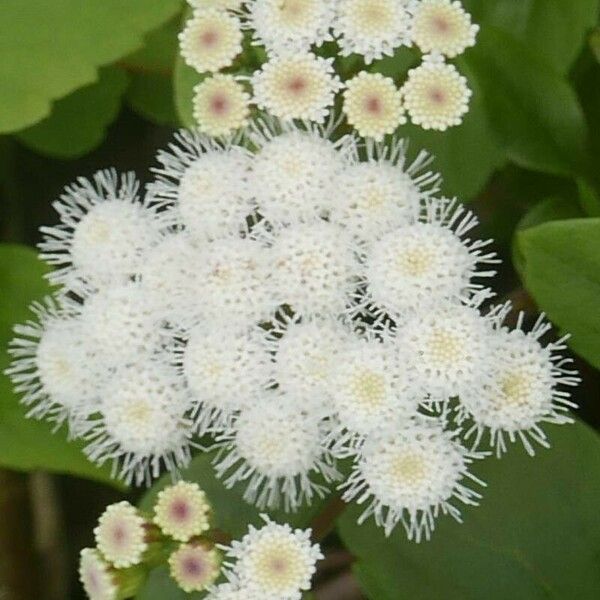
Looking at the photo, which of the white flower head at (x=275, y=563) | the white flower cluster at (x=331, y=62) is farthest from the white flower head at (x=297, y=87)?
the white flower head at (x=275, y=563)

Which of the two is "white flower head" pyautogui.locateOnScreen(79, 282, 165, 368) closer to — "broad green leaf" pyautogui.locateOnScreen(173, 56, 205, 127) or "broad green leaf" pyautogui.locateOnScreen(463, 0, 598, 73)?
"broad green leaf" pyautogui.locateOnScreen(173, 56, 205, 127)

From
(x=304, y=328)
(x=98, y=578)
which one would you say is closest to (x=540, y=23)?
(x=304, y=328)

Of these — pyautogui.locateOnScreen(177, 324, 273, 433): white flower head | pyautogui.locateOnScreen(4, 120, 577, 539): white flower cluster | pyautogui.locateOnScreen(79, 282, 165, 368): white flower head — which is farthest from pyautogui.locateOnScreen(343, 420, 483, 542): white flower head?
pyautogui.locateOnScreen(79, 282, 165, 368): white flower head

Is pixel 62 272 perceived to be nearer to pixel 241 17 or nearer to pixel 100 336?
pixel 100 336

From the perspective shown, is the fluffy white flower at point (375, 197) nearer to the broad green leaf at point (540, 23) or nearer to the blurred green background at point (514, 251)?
the blurred green background at point (514, 251)

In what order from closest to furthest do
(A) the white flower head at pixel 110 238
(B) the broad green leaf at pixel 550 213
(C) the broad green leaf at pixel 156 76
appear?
(A) the white flower head at pixel 110 238
(B) the broad green leaf at pixel 550 213
(C) the broad green leaf at pixel 156 76

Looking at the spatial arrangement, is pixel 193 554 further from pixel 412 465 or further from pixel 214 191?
pixel 214 191
